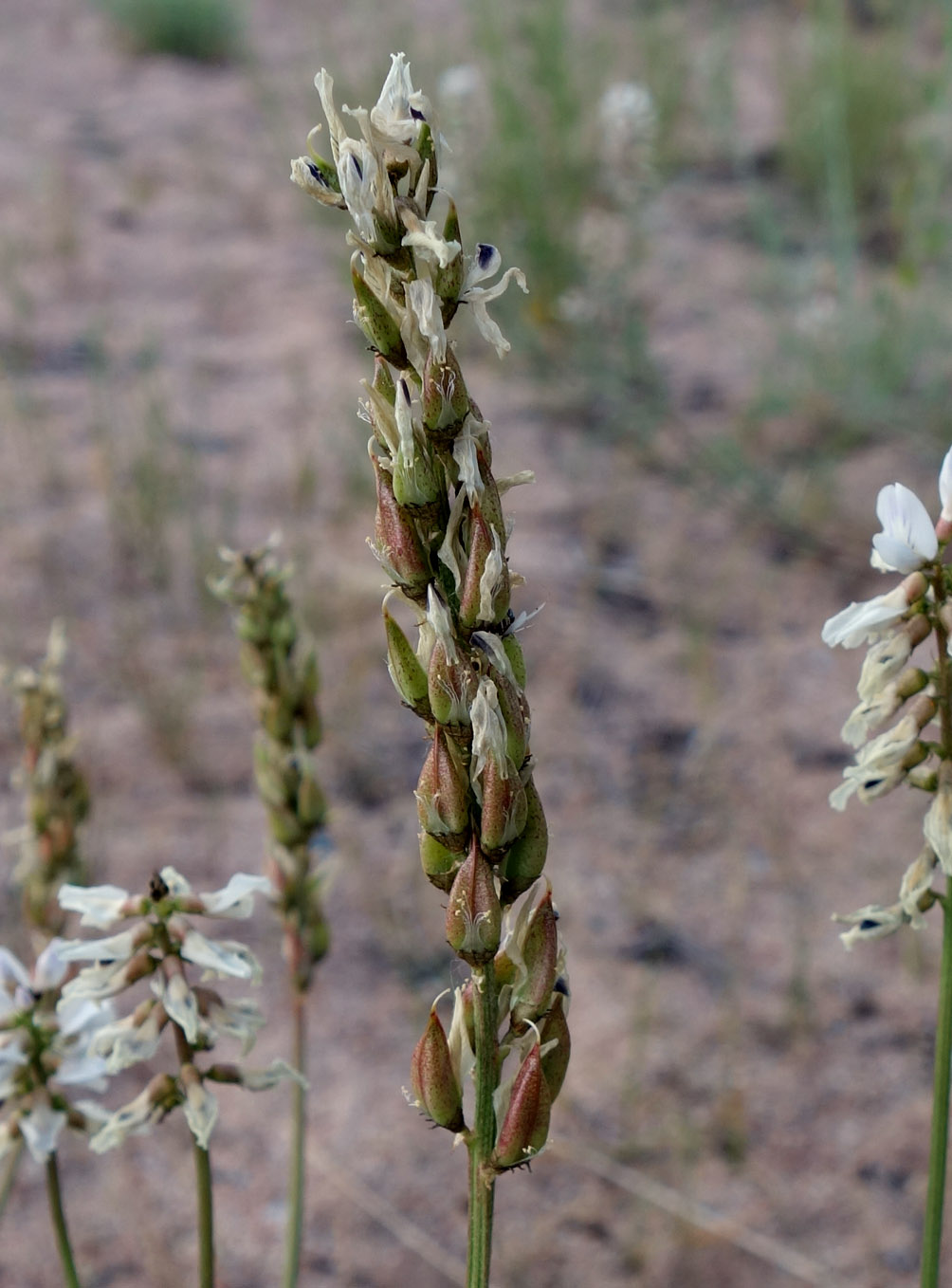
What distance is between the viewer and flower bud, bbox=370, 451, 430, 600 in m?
0.84

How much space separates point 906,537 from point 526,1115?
560mm

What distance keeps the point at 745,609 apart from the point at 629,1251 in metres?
2.09

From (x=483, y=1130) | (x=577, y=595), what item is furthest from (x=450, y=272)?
(x=577, y=595)

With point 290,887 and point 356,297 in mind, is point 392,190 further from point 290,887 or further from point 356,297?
point 290,887

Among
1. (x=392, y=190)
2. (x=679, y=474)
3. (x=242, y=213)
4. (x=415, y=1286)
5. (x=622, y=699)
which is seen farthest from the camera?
(x=242, y=213)

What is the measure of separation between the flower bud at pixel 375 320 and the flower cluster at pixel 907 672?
1.44 feet

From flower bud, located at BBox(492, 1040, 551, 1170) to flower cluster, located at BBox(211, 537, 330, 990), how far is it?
82 cm

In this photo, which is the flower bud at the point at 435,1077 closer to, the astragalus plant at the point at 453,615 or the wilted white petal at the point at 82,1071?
the astragalus plant at the point at 453,615

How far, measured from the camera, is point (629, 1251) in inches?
90.8

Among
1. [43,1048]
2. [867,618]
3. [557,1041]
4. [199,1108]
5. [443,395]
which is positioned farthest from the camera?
[43,1048]

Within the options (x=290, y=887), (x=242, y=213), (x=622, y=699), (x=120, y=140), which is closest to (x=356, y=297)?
(x=290, y=887)

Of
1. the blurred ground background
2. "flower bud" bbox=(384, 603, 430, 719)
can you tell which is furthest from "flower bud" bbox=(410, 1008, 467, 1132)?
the blurred ground background

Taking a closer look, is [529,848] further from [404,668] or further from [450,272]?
[450,272]

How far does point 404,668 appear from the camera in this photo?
0.87m
